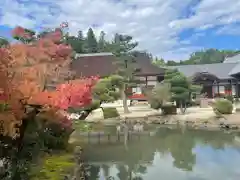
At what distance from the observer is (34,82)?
7.50 meters

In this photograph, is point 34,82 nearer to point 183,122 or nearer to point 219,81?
point 183,122

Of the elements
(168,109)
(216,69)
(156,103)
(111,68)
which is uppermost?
(111,68)

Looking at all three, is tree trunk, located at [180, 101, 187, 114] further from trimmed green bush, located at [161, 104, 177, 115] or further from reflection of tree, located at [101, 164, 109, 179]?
reflection of tree, located at [101, 164, 109, 179]

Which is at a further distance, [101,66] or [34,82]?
[101,66]

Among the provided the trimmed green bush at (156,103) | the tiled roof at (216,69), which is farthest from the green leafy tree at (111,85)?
the tiled roof at (216,69)

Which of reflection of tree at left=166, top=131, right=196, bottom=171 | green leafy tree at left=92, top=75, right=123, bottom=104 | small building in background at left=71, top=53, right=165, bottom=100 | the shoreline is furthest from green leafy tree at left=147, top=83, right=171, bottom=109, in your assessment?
small building in background at left=71, top=53, right=165, bottom=100

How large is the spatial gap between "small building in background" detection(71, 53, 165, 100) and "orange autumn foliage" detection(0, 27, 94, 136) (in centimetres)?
2537

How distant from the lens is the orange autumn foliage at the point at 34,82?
21.3 ft

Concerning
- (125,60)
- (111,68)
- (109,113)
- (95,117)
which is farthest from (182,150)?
→ (111,68)

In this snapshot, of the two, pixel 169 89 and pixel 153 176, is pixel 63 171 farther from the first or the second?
pixel 169 89

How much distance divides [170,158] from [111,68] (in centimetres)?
2351

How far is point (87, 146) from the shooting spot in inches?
593

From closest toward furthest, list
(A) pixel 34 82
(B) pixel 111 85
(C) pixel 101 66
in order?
(A) pixel 34 82 → (B) pixel 111 85 → (C) pixel 101 66

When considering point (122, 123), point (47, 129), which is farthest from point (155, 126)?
point (47, 129)
